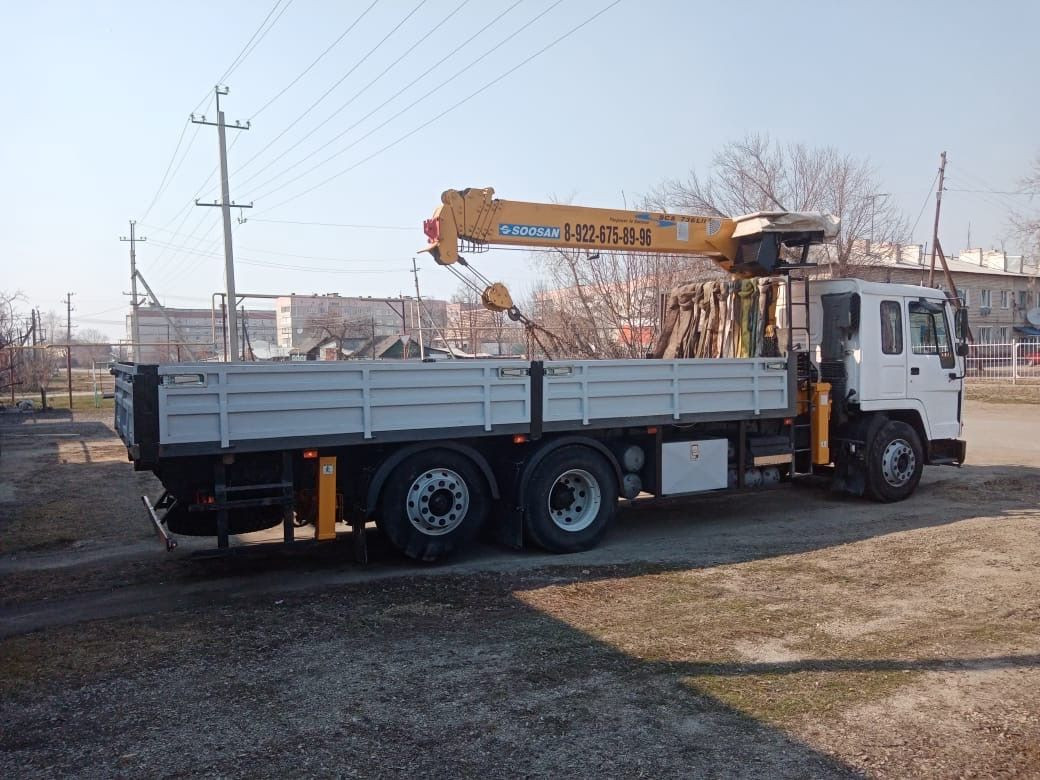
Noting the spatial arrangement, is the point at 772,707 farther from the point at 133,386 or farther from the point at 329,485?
the point at 133,386

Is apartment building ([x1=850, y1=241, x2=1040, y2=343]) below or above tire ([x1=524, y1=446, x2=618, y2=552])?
above

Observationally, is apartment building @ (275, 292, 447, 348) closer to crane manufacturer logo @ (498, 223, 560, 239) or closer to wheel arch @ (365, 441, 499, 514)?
crane manufacturer logo @ (498, 223, 560, 239)

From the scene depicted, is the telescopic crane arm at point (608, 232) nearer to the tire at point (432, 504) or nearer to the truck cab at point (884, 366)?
the truck cab at point (884, 366)

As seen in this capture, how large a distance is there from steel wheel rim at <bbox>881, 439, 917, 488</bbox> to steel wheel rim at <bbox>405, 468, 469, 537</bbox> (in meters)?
5.77

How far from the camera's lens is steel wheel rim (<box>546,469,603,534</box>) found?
850cm

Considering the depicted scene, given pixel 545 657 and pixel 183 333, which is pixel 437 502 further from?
pixel 183 333

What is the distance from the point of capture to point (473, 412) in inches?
311

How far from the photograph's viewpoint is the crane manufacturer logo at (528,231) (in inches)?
377

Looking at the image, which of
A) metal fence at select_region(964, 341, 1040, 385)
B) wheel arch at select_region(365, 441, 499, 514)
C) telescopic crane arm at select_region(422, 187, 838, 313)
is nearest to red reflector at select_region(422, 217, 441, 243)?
telescopic crane arm at select_region(422, 187, 838, 313)

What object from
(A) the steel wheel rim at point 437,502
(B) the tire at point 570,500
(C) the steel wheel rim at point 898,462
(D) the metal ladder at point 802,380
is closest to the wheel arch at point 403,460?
(A) the steel wheel rim at point 437,502

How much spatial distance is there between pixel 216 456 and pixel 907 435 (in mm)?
8363

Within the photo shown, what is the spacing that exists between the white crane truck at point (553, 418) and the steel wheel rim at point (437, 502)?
0.02m

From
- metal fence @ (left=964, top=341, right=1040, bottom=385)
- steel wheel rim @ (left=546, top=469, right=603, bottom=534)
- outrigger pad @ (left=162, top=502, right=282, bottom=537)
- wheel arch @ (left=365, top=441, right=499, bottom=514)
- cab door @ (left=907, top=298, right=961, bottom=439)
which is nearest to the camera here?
wheel arch @ (left=365, top=441, right=499, bottom=514)

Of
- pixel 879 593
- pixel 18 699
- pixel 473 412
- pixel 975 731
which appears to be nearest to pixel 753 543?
pixel 879 593
